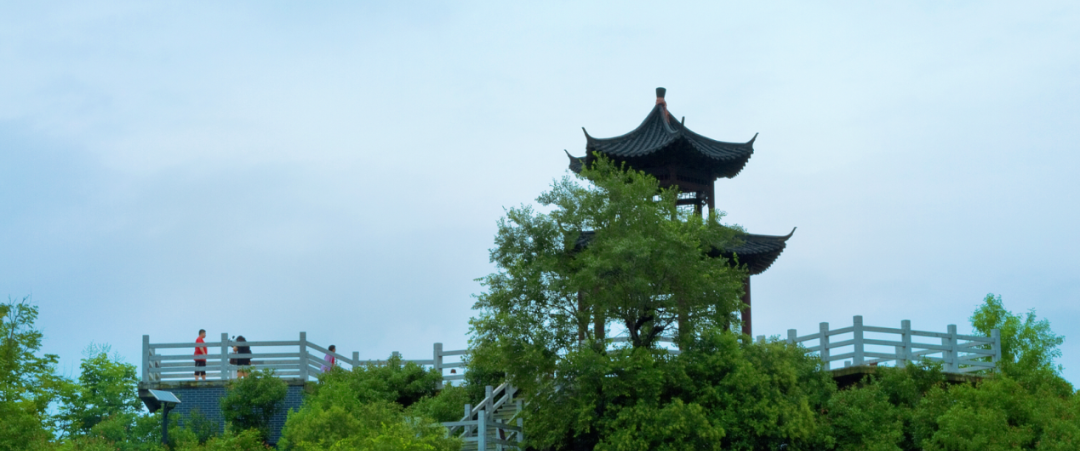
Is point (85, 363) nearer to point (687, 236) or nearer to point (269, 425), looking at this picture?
point (269, 425)

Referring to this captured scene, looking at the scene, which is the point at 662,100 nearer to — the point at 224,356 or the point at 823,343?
the point at 823,343

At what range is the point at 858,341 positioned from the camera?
Result: 25.7 metres

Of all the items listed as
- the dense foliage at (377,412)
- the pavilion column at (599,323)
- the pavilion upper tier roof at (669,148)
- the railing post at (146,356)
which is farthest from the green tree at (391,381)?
the pavilion upper tier roof at (669,148)

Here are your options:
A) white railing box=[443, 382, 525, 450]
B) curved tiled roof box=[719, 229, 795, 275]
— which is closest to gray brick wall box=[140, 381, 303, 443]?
white railing box=[443, 382, 525, 450]

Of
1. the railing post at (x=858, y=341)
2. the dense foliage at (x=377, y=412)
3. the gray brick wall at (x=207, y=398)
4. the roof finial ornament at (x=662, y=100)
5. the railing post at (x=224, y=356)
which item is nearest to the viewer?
the dense foliage at (x=377, y=412)

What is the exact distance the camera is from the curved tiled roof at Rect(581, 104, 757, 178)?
1112 inches

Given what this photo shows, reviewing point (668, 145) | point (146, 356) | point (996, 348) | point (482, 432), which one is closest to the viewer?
point (482, 432)

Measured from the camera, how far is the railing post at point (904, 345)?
84.6 ft

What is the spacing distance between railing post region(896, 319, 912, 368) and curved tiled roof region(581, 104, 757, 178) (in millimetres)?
6151

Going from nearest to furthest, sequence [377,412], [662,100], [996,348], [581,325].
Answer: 1. [377,412]
2. [581,325]
3. [996,348]
4. [662,100]

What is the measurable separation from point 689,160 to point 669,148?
2.56 feet

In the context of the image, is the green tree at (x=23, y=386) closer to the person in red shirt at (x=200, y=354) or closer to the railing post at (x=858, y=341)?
the person in red shirt at (x=200, y=354)

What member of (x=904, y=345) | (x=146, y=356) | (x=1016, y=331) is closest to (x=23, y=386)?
(x=146, y=356)

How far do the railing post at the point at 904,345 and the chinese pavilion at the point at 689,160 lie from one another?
3.67 meters
